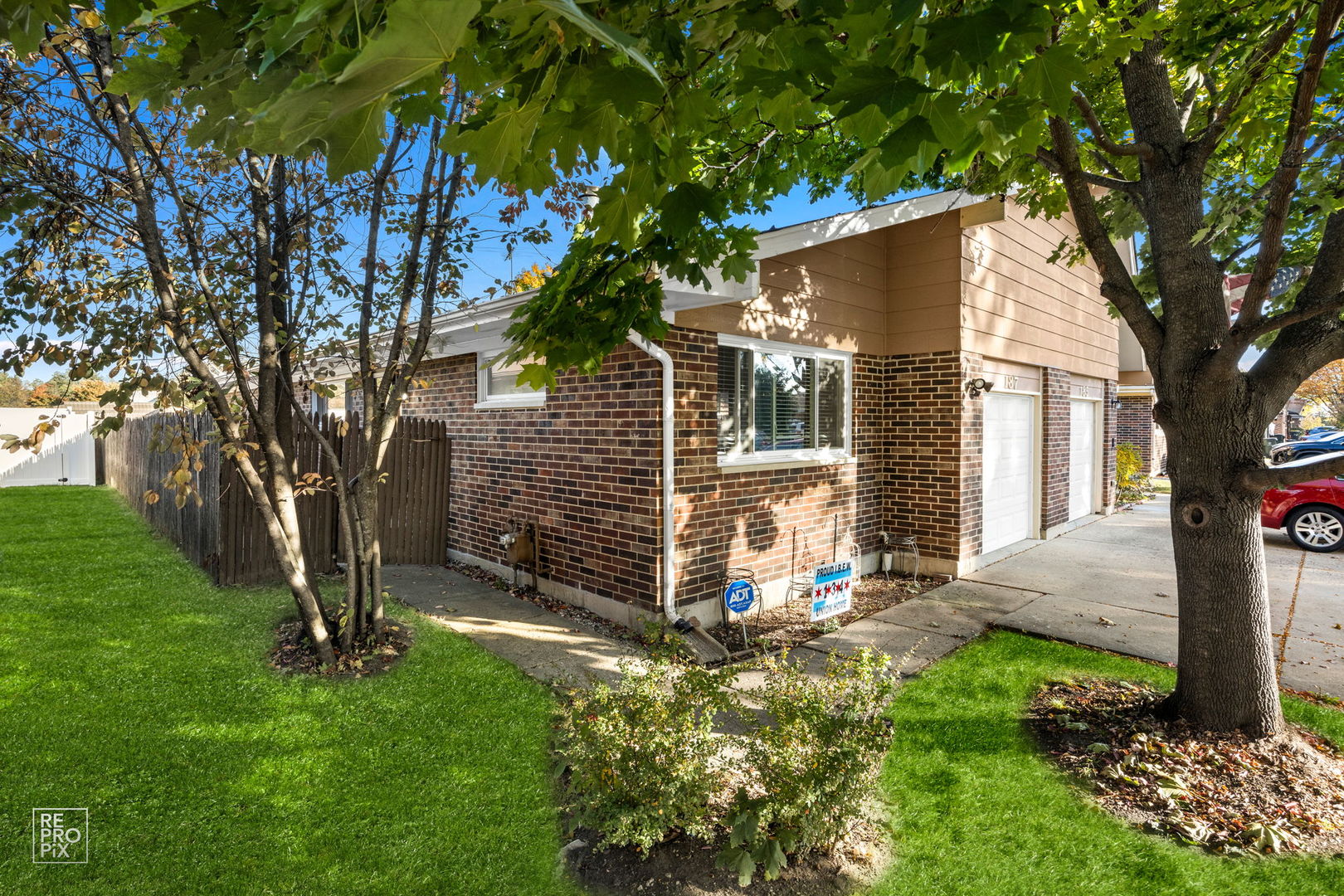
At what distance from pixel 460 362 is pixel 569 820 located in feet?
21.5

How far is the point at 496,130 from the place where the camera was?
1503 mm

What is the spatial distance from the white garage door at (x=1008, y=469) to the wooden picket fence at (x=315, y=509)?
7.11 m

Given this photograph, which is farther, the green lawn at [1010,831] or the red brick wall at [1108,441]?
the red brick wall at [1108,441]

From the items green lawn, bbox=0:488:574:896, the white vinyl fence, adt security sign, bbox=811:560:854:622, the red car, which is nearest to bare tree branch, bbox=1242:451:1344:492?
adt security sign, bbox=811:560:854:622

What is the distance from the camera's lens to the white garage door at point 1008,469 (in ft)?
28.7

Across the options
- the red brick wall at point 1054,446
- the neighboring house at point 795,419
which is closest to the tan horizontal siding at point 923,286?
the neighboring house at point 795,419

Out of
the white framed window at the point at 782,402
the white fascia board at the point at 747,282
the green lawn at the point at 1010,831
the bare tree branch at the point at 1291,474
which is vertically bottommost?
the green lawn at the point at 1010,831

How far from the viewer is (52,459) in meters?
17.8

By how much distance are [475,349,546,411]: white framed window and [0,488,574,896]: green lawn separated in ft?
9.06

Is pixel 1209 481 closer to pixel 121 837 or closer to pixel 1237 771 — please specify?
pixel 1237 771

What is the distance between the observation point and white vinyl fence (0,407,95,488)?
17500 mm

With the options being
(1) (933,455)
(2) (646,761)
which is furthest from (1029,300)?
(2) (646,761)

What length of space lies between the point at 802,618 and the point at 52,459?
835 inches

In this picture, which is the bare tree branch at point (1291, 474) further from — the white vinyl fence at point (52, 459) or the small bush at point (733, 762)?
the white vinyl fence at point (52, 459)
